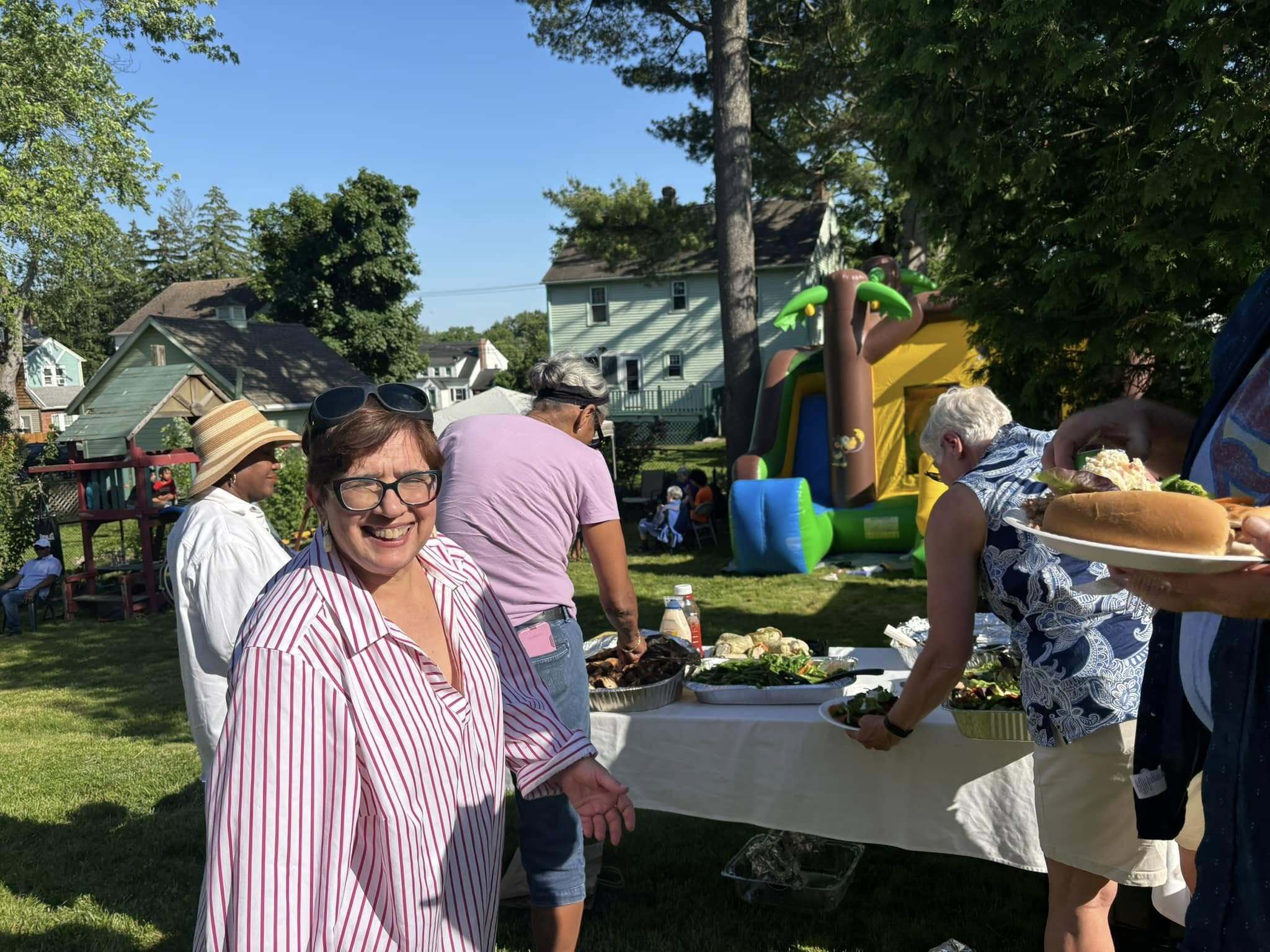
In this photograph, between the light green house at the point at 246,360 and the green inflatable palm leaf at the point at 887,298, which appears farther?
the light green house at the point at 246,360

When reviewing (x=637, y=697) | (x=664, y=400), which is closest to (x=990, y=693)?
(x=637, y=697)

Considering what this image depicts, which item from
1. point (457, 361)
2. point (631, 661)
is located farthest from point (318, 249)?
point (457, 361)

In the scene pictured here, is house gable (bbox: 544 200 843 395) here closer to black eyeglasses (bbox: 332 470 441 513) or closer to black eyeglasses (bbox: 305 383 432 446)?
black eyeglasses (bbox: 305 383 432 446)

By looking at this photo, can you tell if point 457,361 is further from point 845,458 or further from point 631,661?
point 631,661

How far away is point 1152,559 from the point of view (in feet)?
3.95

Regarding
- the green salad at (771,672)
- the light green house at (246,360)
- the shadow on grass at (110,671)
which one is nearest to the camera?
the green salad at (771,672)

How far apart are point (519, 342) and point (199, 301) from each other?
4580cm

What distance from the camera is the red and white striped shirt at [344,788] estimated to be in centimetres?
147

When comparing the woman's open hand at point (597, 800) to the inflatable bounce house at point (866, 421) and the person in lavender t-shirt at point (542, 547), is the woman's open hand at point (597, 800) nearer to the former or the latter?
the person in lavender t-shirt at point (542, 547)

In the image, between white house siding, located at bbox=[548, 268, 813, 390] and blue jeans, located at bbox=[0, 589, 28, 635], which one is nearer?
blue jeans, located at bbox=[0, 589, 28, 635]

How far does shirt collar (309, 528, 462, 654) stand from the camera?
5.30 ft

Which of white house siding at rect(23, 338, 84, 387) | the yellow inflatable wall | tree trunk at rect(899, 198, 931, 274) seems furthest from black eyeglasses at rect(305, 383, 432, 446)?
white house siding at rect(23, 338, 84, 387)

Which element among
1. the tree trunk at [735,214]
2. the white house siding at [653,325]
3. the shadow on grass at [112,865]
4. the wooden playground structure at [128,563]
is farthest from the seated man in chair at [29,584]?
the white house siding at [653,325]

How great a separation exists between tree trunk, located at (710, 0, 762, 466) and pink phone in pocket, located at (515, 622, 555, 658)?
391 inches
